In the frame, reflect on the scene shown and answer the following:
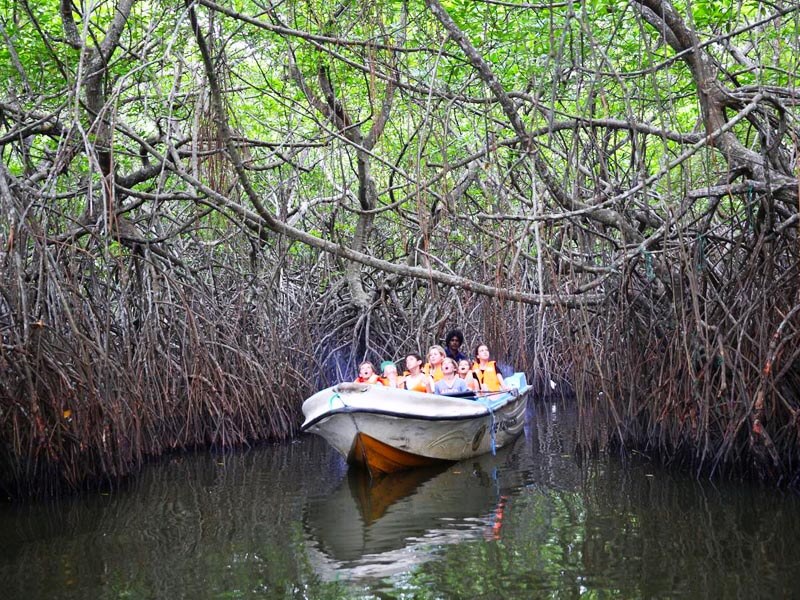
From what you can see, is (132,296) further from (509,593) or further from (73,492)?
(509,593)

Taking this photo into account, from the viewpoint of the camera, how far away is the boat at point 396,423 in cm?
799

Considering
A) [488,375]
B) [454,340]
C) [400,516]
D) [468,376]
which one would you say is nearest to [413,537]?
[400,516]

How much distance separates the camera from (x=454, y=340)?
10.1 meters

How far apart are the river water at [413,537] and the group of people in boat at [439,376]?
2.97 ft

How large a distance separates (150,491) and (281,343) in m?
2.98

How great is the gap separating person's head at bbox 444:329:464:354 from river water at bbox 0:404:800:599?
6.45 ft

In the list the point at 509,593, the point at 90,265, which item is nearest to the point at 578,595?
the point at 509,593

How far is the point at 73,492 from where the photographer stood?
7266 mm

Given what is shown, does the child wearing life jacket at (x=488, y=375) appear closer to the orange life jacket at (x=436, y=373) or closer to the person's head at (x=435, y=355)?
the orange life jacket at (x=436, y=373)

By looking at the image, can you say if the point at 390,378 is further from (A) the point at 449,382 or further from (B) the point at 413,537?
(B) the point at 413,537

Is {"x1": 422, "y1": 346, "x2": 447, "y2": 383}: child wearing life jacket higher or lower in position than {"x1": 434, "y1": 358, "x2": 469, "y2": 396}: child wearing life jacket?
higher

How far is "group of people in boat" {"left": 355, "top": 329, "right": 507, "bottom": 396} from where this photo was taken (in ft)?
29.3

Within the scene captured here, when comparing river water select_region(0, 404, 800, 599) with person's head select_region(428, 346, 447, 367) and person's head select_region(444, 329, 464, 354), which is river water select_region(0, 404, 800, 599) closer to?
person's head select_region(428, 346, 447, 367)

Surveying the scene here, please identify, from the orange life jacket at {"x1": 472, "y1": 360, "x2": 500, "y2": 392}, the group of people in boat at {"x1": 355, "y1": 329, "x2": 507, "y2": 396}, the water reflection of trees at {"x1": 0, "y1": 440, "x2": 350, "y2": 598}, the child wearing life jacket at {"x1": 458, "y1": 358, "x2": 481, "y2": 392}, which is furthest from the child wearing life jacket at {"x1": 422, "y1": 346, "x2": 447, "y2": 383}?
the water reflection of trees at {"x1": 0, "y1": 440, "x2": 350, "y2": 598}
